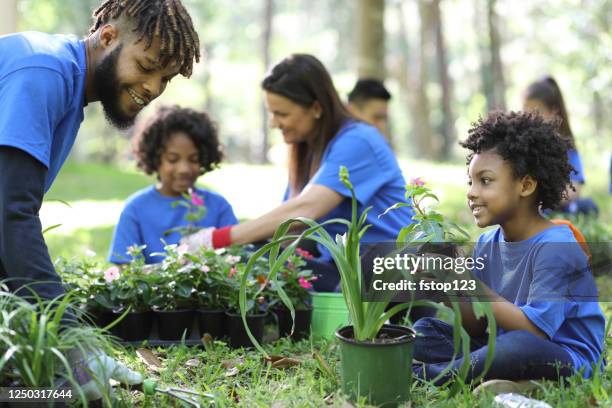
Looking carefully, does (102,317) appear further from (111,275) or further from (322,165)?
(322,165)

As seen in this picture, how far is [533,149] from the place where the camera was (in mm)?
2828

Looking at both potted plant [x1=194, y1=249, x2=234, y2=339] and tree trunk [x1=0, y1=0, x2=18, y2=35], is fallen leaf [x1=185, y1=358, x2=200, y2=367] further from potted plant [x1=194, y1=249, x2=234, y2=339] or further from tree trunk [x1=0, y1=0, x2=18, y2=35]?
tree trunk [x1=0, y1=0, x2=18, y2=35]

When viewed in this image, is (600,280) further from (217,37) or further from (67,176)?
(217,37)

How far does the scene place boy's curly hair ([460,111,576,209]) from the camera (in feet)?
9.23

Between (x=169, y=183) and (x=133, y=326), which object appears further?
(x=169, y=183)

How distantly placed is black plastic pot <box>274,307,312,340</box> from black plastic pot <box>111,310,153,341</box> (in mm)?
626

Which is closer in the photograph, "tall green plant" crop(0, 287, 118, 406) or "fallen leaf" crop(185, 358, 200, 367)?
"tall green plant" crop(0, 287, 118, 406)

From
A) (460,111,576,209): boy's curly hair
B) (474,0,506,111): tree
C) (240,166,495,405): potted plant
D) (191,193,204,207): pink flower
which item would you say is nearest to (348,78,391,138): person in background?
(191,193,204,207): pink flower

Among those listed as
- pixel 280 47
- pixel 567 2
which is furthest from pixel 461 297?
pixel 280 47

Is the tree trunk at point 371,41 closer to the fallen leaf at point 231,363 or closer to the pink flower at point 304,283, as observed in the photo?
the pink flower at point 304,283

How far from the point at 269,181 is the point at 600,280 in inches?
292

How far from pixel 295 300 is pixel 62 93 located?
148cm

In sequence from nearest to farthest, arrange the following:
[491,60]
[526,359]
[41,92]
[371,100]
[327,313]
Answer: [41,92] < [526,359] < [327,313] < [371,100] < [491,60]

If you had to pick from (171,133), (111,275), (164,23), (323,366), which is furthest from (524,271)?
(171,133)
